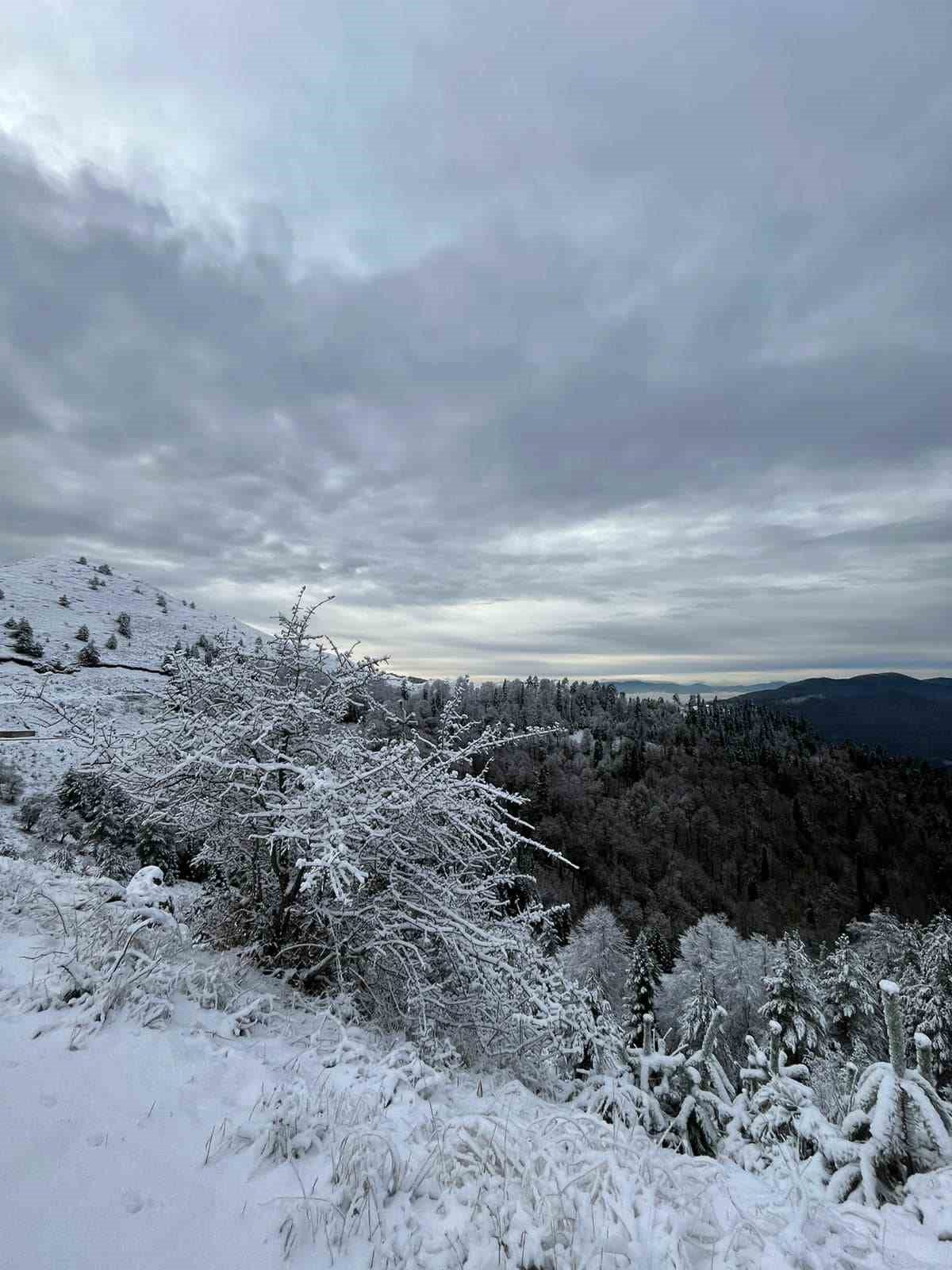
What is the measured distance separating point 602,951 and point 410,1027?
48092 millimetres

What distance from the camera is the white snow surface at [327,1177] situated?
2180 millimetres

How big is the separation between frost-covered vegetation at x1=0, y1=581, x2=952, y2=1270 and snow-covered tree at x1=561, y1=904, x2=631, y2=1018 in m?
41.2

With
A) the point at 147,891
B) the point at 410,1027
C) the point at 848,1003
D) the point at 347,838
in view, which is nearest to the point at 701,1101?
the point at 410,1027

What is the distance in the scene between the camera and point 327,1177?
2.56 m

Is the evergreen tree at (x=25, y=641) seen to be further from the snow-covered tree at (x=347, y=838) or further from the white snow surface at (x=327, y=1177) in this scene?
the white snow surface at (x=327, y=1177)

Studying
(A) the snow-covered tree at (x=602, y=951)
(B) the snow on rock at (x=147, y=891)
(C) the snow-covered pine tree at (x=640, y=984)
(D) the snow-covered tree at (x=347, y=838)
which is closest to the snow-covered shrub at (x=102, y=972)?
(B) the snow on rock at (x=147, y=891)

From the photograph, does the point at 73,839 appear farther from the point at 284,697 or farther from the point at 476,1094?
the point at 476,1094

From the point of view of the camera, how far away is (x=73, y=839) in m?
22.6

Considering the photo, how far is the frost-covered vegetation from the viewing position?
2447 mm

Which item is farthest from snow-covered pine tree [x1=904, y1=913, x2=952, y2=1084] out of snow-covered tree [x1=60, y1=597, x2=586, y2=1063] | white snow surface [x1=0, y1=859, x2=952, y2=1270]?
white snow surface [x1=0, y1=859, x2=952, y2=1270]

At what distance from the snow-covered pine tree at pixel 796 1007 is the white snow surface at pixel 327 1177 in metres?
26.8

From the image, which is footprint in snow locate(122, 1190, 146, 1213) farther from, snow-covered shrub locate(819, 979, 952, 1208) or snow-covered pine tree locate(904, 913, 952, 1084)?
snow-covered pine tree locate(904, 913, 952, 1084)

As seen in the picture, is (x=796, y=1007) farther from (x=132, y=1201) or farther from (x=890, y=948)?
(x=132, y=1201)

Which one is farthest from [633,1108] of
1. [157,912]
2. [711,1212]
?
[157,912]
